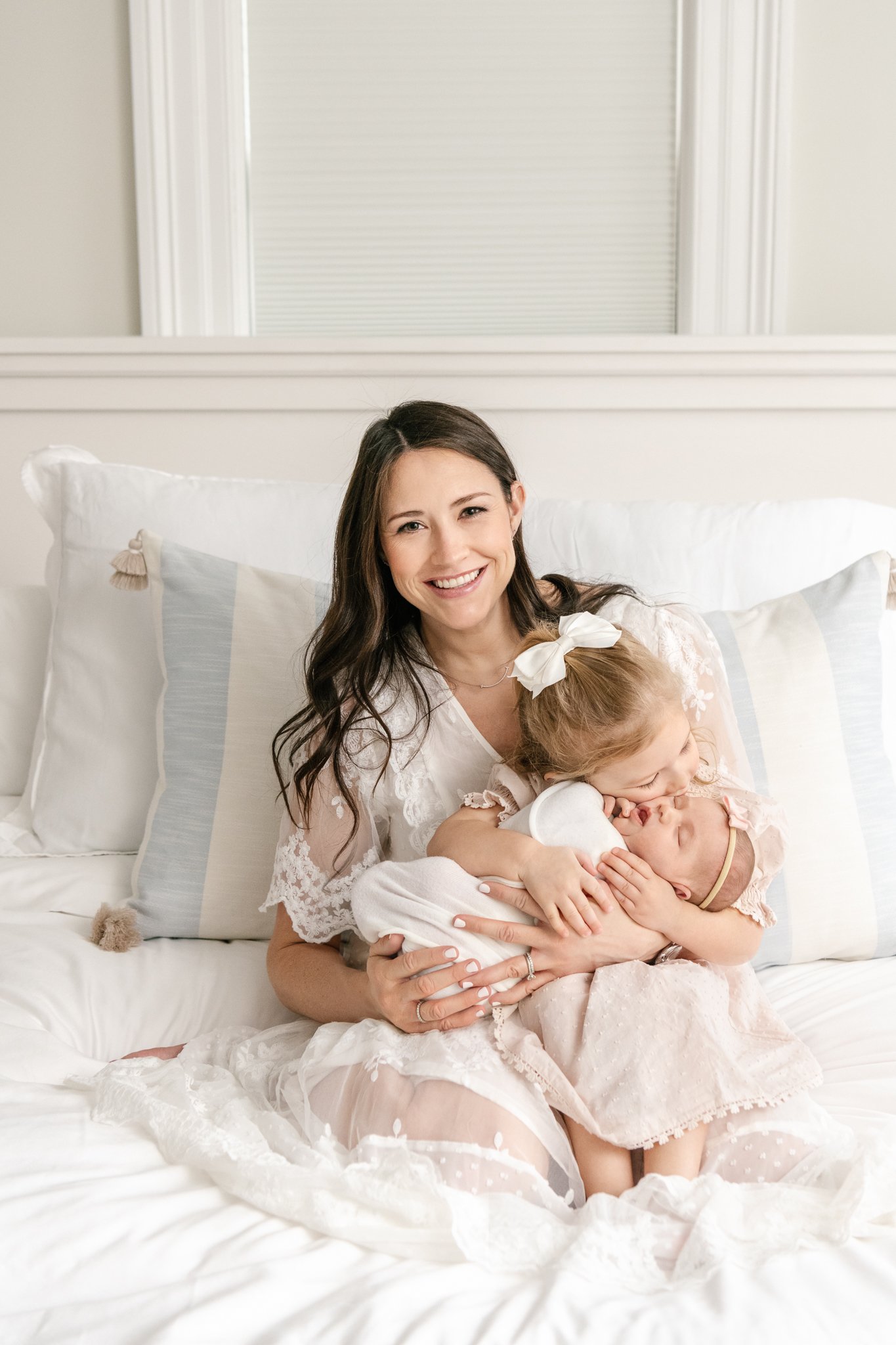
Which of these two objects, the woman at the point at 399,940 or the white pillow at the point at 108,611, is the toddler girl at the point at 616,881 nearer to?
the woman at the point at 399,940

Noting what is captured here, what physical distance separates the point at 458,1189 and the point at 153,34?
2.26 m

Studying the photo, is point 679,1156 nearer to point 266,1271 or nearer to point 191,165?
point 266,1271

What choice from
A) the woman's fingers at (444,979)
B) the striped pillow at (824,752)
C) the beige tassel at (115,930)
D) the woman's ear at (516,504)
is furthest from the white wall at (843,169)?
the beige tassel at (115,930)

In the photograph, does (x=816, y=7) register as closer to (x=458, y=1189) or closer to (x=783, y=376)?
(x=783, y=376)

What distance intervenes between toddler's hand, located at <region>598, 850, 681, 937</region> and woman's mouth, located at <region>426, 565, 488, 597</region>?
0.39 meters

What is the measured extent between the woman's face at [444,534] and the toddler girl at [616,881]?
163mm

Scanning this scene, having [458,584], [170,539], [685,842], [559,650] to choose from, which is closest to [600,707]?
[559,650]

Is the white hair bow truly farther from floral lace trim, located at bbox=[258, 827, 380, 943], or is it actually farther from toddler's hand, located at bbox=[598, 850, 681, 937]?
floral lace trim, located at bbox=[258, 827, 380, 943]

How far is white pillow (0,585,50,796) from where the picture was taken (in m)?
1.91

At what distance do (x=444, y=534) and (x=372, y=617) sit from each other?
6.9 inches

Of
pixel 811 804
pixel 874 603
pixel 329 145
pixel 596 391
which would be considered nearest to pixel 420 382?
pixel 596 391

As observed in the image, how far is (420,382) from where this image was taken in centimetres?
222

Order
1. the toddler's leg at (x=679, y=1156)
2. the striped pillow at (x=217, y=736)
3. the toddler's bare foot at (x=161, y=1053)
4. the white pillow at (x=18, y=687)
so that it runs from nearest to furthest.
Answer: the toddler's leg at (x=679, y=1156)
the toddler's bare foot at (x=161, y=1053)
the striped pillow at (x=217, y=736)
the white pillow at (x=18, y=687)

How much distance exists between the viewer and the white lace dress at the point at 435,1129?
893mm
